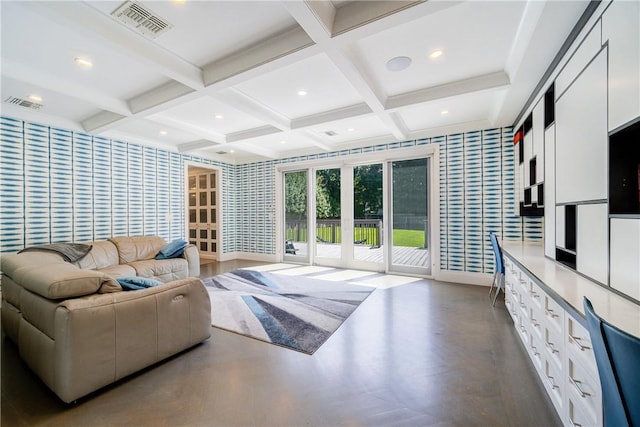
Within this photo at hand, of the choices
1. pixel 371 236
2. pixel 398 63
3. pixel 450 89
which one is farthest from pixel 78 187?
pixel 450 89

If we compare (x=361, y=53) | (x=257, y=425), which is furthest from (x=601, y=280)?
(x=361, y=53)

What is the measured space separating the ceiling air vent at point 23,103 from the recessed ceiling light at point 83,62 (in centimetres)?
161

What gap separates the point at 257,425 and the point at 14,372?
2051 mm

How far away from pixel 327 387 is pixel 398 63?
2.90m

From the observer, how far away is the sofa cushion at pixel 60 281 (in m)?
1.65

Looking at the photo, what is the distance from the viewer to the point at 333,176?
5.75 meters

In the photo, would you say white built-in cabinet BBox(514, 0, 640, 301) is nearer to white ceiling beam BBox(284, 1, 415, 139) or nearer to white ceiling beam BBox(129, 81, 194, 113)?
white ceiling beam BBox(284, 1, 415, 139)

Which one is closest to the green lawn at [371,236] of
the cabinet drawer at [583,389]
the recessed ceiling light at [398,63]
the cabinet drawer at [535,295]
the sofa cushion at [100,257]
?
the cabinet drawer at [535,295]

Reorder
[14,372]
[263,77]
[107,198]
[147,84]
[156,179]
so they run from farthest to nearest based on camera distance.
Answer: [156,179]
[107,198]
[147,84]
[263,77]
[14,372]

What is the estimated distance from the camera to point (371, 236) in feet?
17.5

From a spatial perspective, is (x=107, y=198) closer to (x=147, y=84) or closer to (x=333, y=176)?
(x=147, y=84)

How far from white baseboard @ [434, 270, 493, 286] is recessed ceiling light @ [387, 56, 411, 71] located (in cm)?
346

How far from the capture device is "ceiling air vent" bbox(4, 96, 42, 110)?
10.4 ft

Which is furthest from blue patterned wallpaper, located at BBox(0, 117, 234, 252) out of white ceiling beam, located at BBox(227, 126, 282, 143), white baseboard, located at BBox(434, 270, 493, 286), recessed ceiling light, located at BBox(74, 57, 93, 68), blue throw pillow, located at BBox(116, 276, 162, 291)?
white baseboard, located at BBox(434, 270, 493, 286)
